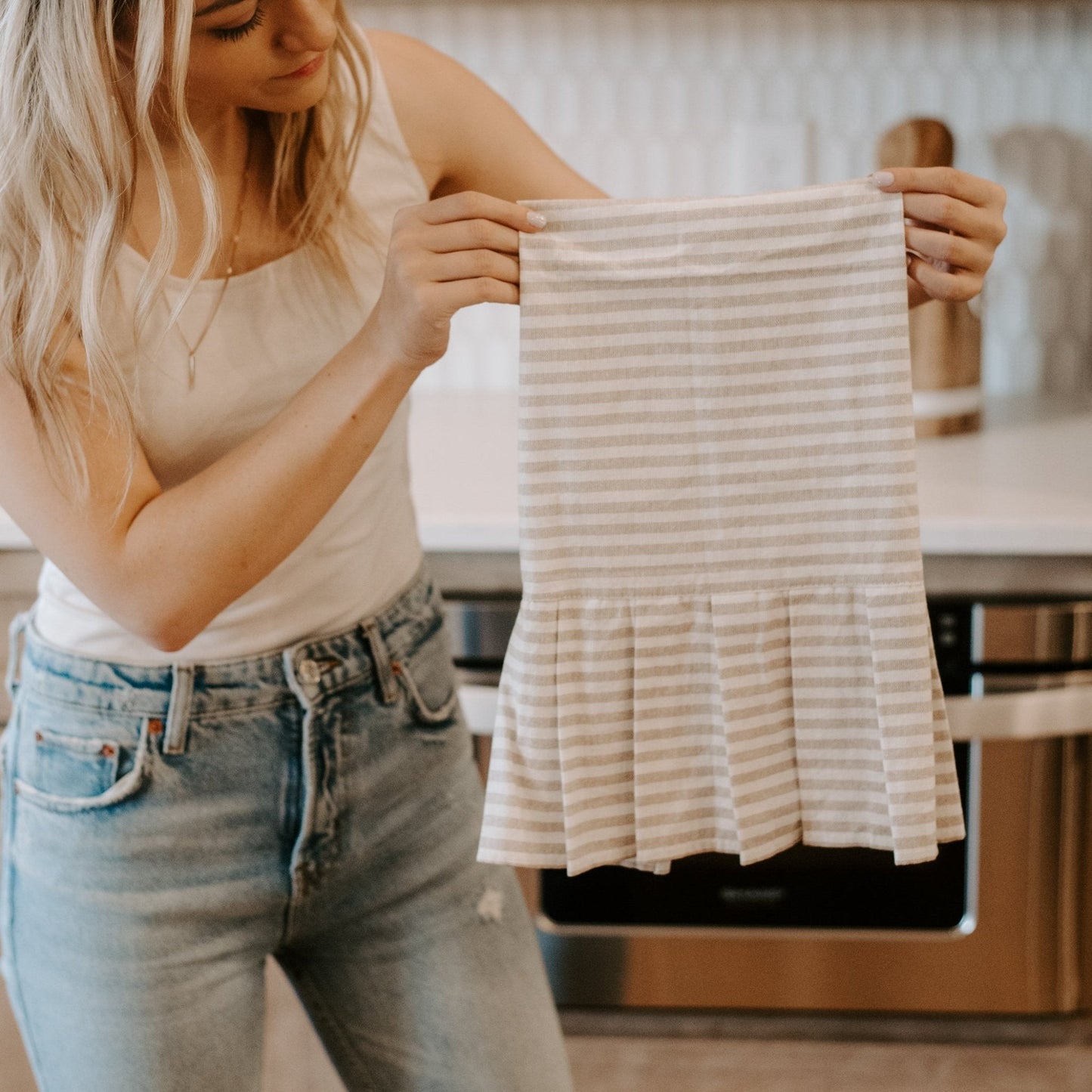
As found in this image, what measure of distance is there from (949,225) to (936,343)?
0.97 m

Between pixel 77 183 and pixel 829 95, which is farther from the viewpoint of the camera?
pixel 829 95

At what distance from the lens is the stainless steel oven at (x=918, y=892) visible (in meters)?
1.35

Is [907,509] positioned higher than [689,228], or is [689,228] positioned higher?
[689,228]

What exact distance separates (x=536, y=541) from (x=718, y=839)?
0.21 m

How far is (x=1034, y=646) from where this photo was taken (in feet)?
4.38

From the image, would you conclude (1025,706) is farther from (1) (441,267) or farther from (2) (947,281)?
(1) (441,267)

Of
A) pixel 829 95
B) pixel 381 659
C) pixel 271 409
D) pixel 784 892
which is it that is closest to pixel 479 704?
pixel 784 892

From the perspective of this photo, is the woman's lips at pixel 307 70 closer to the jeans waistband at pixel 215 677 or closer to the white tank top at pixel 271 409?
the white tank top at pixel 271 409

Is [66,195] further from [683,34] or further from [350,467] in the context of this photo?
[683,34]

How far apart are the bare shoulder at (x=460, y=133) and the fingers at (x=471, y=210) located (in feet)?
0.77

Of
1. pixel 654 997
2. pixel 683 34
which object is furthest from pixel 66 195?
pixel 683 34

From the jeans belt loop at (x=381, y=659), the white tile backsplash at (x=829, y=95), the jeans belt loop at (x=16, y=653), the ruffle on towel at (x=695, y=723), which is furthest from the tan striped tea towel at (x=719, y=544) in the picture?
the white tile backsplash at (x=829, y=95)

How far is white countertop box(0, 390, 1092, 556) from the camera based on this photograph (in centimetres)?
127

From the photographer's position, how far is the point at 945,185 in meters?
0.67
